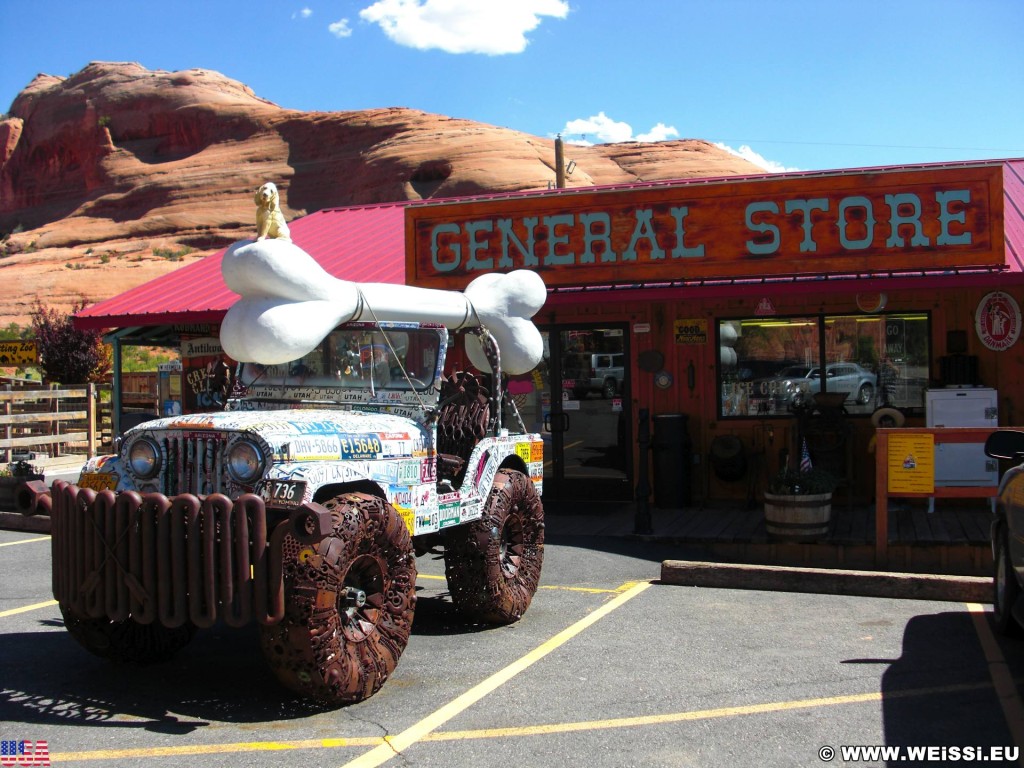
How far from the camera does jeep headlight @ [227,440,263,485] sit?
192 inches

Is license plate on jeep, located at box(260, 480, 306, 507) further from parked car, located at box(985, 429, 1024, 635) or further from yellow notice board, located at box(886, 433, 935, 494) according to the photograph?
yellow notice board, located at box(886, 433, 935, 494)

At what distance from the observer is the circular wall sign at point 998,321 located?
10938 mm

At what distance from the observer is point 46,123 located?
103812 mm

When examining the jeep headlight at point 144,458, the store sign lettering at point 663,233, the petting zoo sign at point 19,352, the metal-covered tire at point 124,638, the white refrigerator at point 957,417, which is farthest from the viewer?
→ the petting zoo sign at point 19,352

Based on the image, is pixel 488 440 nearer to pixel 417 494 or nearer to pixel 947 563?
pixel 417 494

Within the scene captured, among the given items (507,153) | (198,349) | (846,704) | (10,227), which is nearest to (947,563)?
(846,704)

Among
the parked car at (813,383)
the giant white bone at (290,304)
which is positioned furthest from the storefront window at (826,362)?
the giant white bone at (290,304)

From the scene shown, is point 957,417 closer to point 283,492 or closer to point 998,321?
point 998,321

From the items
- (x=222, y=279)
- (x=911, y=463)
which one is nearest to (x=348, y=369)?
(x=911, y=463)

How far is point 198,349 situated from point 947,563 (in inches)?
451

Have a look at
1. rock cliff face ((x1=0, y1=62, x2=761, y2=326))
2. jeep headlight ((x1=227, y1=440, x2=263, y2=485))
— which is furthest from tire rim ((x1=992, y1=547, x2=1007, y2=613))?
rock cliff face ((x1=0, y1=62, x2=761, y2=326))

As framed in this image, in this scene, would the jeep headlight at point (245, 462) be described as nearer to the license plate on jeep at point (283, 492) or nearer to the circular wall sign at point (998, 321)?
the license plate on jeep at point (283, 492)

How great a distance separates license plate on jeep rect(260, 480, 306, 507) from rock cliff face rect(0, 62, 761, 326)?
2468 inches

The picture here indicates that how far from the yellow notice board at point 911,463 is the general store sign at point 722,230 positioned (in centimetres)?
288
